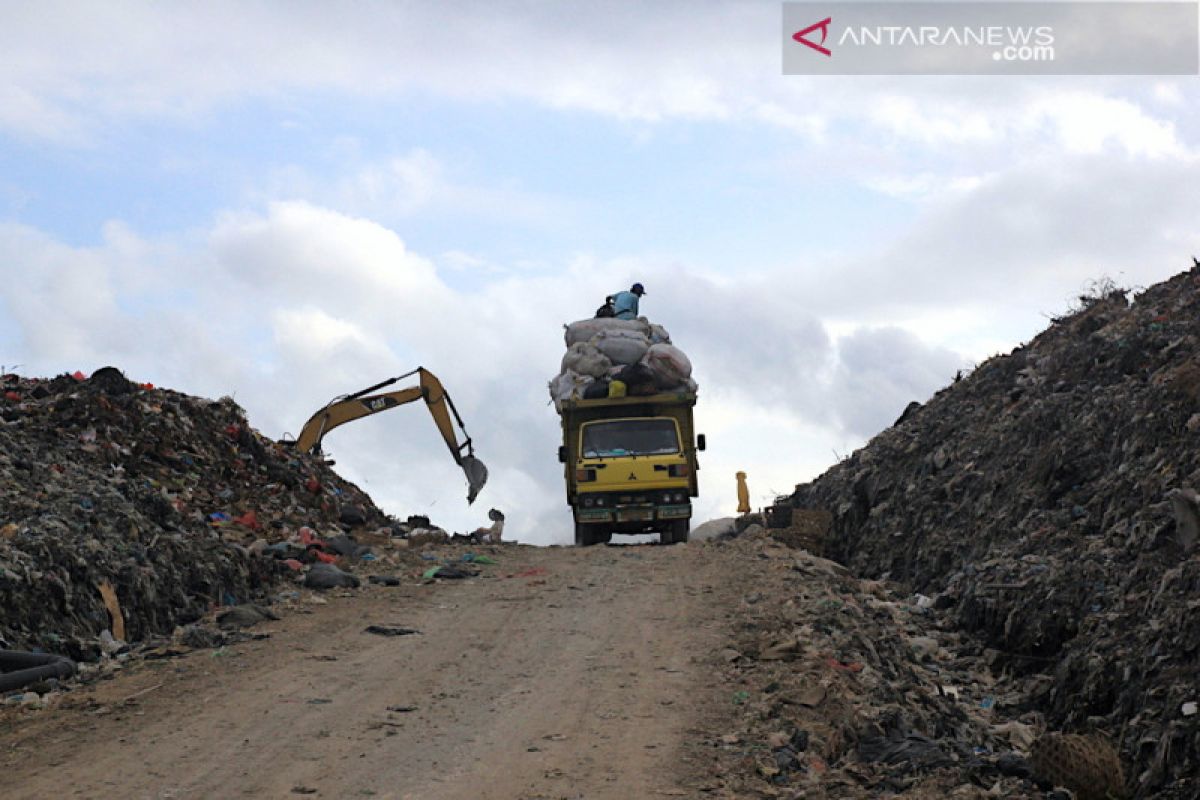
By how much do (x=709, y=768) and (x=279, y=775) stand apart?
2.59 m

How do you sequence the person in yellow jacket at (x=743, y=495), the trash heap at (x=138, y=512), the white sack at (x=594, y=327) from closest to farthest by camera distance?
the trash heap at (x=138, y=512) → the white sack at (x=594, y=327) → the person in yellow jacket at (x=743, y=495)

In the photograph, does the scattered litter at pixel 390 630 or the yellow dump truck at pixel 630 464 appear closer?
the scattered litter at pixel 390 630

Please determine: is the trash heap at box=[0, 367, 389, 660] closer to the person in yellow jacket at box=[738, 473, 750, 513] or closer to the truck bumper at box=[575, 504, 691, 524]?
the truck bumper at box=[575, 504, 691, 524]

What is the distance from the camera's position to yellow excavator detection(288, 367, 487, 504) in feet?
75.2

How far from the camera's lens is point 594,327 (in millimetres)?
22031

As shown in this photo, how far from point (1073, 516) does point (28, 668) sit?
437 inches

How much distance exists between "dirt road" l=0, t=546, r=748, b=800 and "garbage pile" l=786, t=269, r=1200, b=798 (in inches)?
121

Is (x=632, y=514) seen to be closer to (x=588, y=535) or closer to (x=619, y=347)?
(x=588, y=535)

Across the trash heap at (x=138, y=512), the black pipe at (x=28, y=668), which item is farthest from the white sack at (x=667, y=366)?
the black pipe at (x=28, y=668)

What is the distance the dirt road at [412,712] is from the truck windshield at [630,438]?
696 cm

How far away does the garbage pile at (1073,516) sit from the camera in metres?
9.94

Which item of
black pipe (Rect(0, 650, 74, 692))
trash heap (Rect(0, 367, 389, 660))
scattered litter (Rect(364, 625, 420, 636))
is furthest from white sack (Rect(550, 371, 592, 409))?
black pipe (Rect(0, 650, 74, 692))

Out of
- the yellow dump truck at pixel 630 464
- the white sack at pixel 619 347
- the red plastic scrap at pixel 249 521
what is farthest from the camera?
the white sack at pixel 619 347

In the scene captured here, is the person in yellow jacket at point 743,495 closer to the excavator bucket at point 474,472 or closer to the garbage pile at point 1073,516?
the garbage pile at point 1073,516
